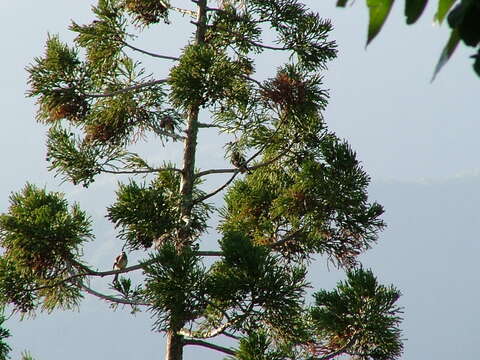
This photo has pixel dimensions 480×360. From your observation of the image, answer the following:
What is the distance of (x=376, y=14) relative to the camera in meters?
1.06

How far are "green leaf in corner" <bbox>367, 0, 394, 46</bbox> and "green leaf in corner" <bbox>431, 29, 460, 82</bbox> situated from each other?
0.30ft

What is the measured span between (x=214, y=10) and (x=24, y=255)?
13.3 feet

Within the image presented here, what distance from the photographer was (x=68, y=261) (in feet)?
27.8

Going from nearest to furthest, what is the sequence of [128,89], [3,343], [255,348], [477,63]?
[477,63] → [255,348] → [3,343] → [128,89]

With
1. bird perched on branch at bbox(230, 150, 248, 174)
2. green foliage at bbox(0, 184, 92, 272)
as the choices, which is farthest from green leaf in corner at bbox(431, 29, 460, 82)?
bird perched on branch at bbox(230, 150, 248, 174)

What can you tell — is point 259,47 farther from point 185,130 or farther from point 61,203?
point 61,203

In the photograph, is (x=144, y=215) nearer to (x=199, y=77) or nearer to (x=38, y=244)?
(x=38, y=244)

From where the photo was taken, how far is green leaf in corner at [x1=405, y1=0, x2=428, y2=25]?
1058mm

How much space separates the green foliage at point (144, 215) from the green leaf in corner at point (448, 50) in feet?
25.0

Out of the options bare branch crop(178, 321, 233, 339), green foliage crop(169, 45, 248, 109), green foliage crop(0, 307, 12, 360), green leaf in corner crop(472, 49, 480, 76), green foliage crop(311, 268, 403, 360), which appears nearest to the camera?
green leaf in corner crop(472, 49, 480, 76)

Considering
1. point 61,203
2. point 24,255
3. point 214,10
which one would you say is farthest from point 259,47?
point 24,255

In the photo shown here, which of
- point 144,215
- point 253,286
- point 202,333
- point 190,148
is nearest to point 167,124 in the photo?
point 190,148

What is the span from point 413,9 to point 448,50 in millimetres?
72

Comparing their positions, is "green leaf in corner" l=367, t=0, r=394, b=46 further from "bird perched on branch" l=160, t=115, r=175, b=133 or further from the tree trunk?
"bird perched on branch" l=160, t=115, r=175, b=133
